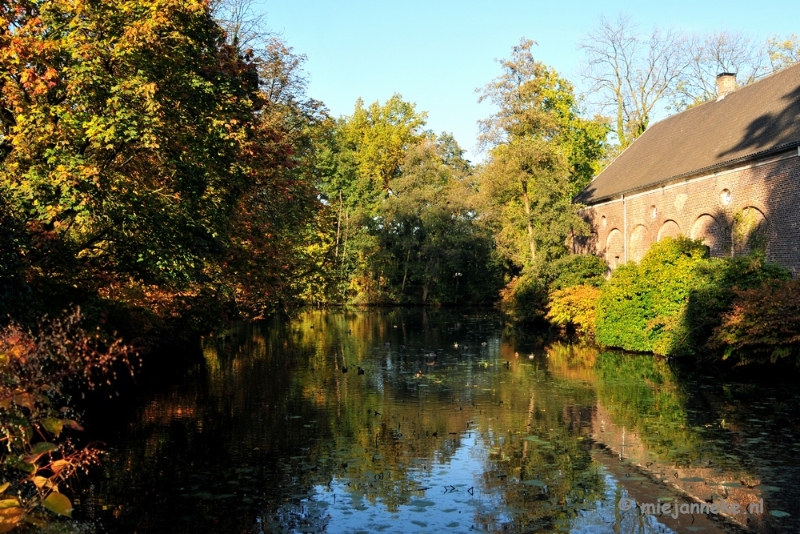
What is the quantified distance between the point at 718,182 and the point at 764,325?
13531 millimetres

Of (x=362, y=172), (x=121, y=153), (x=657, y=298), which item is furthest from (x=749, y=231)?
(x=362, y=172)

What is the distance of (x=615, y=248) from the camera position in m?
39.2

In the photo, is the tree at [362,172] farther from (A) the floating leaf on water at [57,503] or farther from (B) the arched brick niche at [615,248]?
(A) the floating leaf on water at [57,503]

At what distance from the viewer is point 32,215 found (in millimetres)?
12375

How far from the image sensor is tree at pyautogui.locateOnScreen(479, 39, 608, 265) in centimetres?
3488

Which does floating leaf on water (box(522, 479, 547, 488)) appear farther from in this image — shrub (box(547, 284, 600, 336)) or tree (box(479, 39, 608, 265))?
tree (box(479, 39, 608, 265))

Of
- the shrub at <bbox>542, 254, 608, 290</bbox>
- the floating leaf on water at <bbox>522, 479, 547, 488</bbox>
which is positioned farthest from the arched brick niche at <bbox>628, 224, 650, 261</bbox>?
the floating leaf on water at <bbox>522, 479, 547, 488</bbox>

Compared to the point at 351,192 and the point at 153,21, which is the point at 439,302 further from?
the point at 153,21

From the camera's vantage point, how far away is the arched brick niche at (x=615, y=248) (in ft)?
126

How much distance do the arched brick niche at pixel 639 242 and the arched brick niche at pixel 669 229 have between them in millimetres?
1492

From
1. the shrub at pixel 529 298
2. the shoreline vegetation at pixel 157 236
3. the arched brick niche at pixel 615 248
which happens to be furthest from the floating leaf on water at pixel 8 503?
the arched brick niche at pixel 615 248

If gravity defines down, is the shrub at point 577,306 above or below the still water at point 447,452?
above

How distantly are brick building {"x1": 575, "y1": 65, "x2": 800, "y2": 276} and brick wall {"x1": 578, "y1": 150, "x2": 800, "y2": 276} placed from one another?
0.13ft

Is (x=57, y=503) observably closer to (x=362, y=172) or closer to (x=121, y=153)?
(x=121, y=153)
